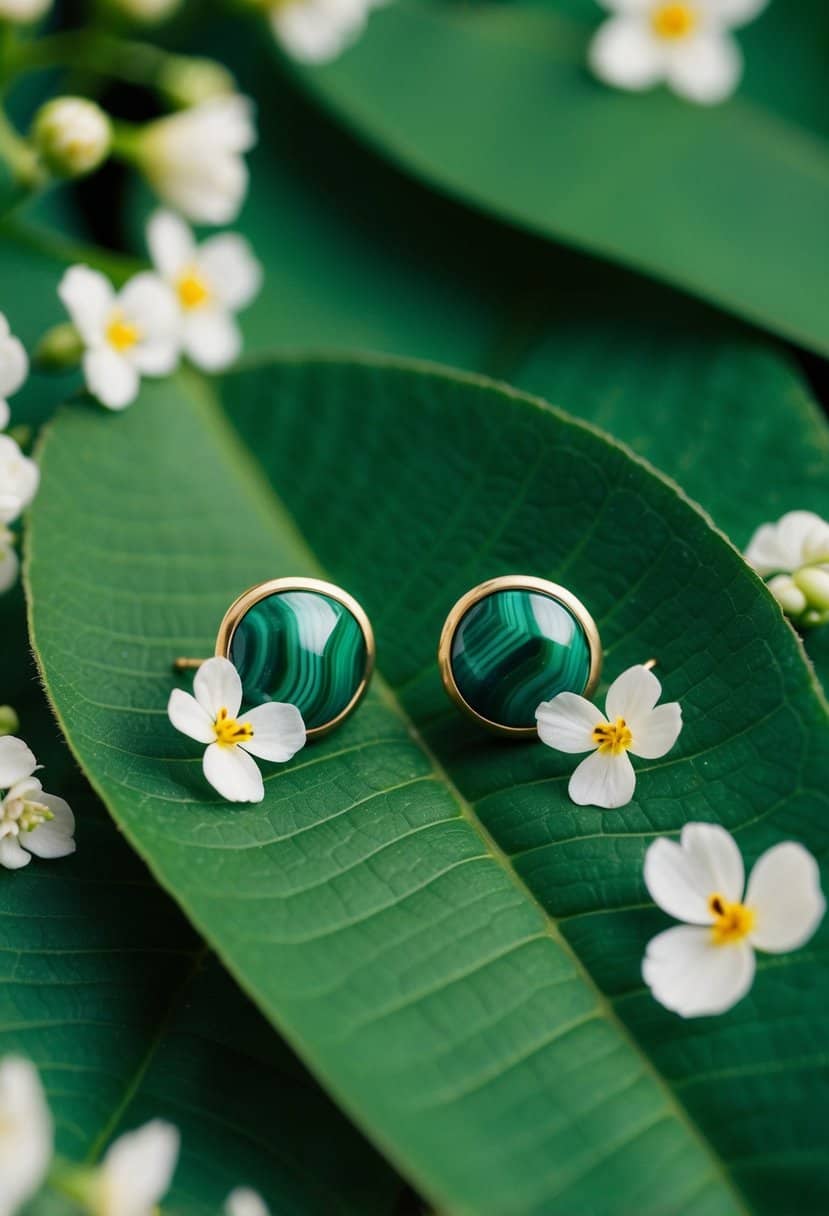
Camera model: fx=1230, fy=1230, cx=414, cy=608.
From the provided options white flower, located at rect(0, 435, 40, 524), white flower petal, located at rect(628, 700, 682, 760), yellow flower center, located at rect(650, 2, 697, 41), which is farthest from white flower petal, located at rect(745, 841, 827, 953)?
yellow flower center, located at rect(650, 2, 697, 41)

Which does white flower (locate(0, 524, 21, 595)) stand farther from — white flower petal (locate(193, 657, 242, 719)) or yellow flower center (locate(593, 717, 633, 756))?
yellow flower center (locate(593, 717, 633, 756))

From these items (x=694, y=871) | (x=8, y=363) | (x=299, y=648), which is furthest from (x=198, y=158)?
(x=694, y=871)

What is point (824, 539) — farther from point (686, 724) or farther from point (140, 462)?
point (140, 462)

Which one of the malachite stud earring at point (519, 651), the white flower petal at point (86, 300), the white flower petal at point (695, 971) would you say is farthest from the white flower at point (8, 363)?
the white flower petal at point (695, 971)

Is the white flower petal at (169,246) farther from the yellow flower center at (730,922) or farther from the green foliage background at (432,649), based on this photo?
the yellow flower center at (730,922)

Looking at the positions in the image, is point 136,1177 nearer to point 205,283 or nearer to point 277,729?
point 277,729

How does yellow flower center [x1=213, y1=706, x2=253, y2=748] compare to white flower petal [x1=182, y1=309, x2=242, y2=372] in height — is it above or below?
below

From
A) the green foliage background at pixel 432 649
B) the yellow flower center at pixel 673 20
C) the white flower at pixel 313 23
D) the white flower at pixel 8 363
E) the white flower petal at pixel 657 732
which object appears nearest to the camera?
the green foliage background at pixel 432 649
